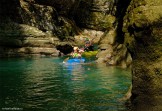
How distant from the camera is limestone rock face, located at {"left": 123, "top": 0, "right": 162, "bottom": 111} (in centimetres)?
864

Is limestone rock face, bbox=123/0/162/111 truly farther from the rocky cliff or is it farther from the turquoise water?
the turquoise water

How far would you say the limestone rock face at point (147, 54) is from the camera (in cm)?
864

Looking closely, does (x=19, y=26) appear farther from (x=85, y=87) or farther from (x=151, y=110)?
(x=151, y=110)

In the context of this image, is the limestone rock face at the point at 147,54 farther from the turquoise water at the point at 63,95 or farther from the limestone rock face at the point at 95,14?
the limestone rock face at the point at 95,14

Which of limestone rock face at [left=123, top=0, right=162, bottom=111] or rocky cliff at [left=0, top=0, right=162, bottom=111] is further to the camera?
rocky cliff at [left=0, top=0, right=162, bottom=111]

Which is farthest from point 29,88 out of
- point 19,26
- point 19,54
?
point 19,26

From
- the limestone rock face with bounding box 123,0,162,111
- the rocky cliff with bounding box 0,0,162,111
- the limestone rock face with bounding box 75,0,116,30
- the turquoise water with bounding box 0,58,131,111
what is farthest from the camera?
the limestone rock face with bounding box 75,0,116,30

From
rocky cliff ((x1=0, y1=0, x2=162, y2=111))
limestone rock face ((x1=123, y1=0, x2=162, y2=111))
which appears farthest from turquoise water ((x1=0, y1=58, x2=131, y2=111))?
rocky cliff ((x1=0, y1=0, x2=162, y2=111))

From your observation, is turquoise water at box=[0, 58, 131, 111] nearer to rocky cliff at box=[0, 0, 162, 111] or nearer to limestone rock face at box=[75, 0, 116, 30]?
rocky cliff at box=[0, 0, 162, 111]

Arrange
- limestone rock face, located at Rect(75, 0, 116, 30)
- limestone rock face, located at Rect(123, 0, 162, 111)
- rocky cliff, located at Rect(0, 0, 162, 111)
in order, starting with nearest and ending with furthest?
limestone rock face, located at Rect(123, 0, 162, 111) < rocky cliff, located at Rect(0, 0, 162, 111) < limestone rock face, located at Rect(75, 0, 116, 30)

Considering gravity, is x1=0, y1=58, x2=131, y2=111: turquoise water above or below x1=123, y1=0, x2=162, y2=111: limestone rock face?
below

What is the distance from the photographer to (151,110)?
8727 mm

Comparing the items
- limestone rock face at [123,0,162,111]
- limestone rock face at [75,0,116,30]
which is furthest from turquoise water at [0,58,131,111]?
Answer: limestone rock face at [75,0,116,30]

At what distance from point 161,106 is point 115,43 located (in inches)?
1043
